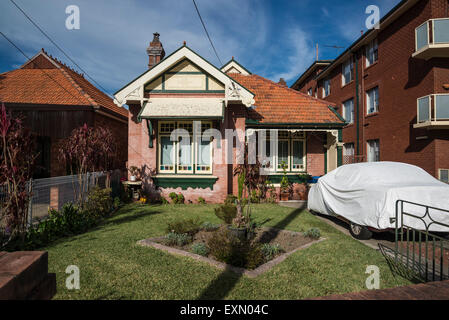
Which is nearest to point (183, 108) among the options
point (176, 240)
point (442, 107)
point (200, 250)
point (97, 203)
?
point (97, 203)

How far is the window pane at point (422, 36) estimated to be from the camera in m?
11.8

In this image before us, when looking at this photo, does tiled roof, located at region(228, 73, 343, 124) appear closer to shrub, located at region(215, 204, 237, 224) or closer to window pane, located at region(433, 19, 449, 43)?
shrub, located at region(215, 204, 237, 224)

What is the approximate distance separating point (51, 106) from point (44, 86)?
3615 mm

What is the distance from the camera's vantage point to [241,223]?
5742mm

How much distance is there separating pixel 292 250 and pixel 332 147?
25.7ft

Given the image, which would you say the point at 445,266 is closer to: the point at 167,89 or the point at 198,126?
the point at 198,126

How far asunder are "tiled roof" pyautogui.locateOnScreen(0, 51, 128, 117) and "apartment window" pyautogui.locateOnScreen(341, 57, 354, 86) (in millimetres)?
16989

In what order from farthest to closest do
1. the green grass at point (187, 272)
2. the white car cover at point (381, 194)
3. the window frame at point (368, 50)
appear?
1. the window frame at point (368, 50)
2. the white car cover at point (381, 194)
3. the green grass at point (187, 272)

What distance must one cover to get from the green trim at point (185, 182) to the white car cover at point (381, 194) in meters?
4.44

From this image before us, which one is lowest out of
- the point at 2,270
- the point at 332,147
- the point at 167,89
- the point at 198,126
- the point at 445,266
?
the point at 445,266

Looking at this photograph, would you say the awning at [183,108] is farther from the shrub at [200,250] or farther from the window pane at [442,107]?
the window pane at [442,107]

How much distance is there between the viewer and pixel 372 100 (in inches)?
651

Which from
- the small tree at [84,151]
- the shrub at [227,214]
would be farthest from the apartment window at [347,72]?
the small tree at [84,151]

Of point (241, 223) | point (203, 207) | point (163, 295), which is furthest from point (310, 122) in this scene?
point (163, 295)
